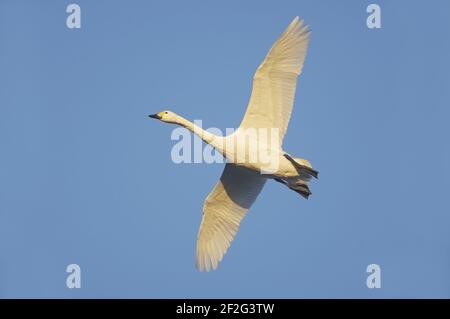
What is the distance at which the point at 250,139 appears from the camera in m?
18.4

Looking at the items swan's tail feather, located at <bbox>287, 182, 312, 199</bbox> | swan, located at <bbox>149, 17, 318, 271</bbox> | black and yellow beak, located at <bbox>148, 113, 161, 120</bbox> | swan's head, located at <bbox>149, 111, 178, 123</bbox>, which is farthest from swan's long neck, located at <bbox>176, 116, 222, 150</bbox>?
swan's tail feather, located at <bbox>287, 182, 312, 199</bbox>

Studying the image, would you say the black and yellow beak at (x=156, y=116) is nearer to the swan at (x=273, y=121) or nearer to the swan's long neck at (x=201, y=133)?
the swan at (x=273, y=121)

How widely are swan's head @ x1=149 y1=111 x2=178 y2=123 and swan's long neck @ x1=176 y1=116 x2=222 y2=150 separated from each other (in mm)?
184

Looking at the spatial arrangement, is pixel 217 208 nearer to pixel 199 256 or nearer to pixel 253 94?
pixel 199 256

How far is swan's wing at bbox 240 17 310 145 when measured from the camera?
1816 centimetres

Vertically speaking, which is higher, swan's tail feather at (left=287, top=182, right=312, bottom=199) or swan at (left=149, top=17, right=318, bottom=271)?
swan at (left=149, top=17, right=318, bottom=271)

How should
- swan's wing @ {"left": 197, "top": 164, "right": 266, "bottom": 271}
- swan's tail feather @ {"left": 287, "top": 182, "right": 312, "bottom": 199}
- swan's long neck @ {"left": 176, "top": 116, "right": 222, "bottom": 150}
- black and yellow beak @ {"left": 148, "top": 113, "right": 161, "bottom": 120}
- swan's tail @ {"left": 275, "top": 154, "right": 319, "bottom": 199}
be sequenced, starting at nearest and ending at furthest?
swan's long neck @ {"left": 176, "top": 116, "right": 222, "bottom": 150}
swan's tail @ {"left": 275, "top": 154, "right": 319, "bottom": 199}
swan's tail feather @ {"left": 287, "top": 182, "right": 312, "bottom": 199}
black and yellow beak @ {"left": 148, "top": 113, "right": 161, "bottom": 120}
swan's wing @ {"left": 197, "top": 164, "right": 266, "bottom": 271}

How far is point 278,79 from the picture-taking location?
18.3m

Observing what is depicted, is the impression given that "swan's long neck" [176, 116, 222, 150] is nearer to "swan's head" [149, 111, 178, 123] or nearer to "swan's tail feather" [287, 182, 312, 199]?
"swan's head" [149, 111, 178, 123]

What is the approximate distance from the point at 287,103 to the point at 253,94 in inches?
29.0

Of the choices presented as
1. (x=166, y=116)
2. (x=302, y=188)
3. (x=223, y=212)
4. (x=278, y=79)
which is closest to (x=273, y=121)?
(x=278, y=79)

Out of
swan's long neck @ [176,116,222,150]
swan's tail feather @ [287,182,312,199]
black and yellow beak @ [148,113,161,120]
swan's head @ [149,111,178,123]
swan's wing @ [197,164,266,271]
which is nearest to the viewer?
swan's long neck @ [176,116,222,150]

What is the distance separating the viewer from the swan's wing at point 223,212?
19.3 metres
